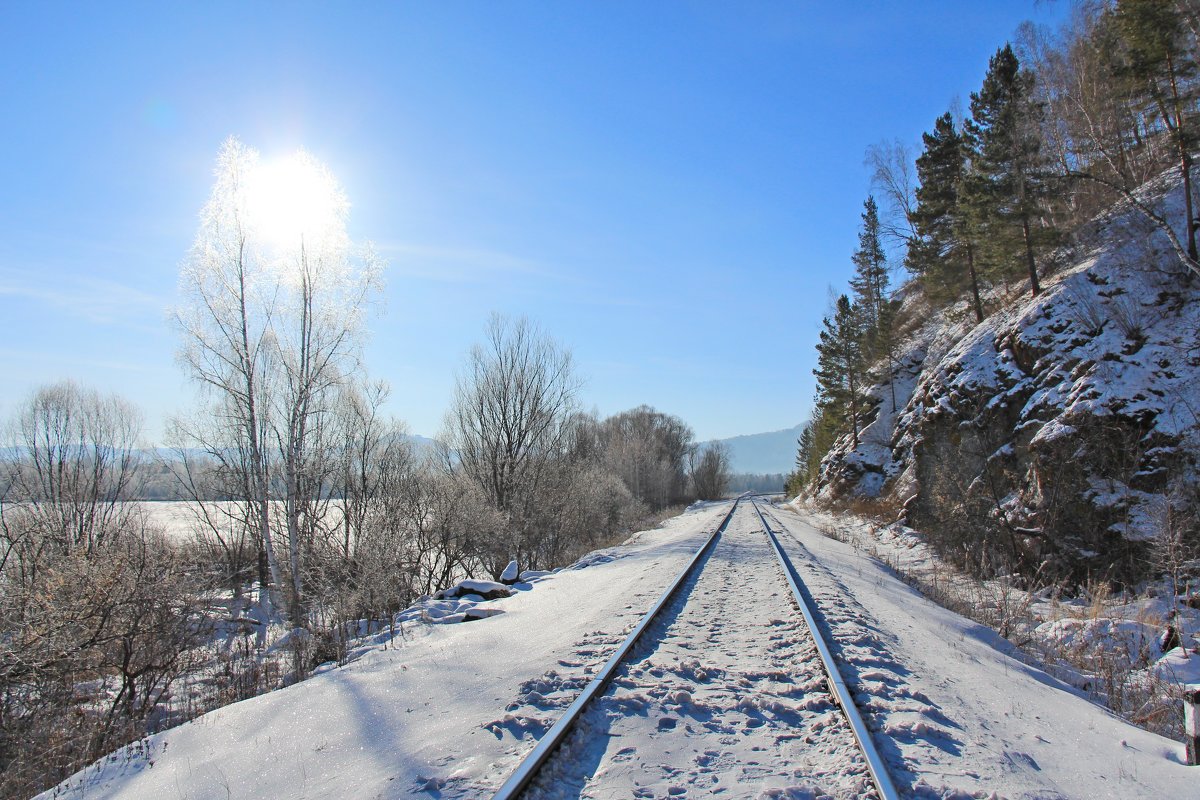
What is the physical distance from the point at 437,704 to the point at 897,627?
594 centimetres

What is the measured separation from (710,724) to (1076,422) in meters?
15.9

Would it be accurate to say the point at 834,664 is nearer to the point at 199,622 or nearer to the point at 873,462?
the point at 199,622

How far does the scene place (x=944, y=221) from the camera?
31.5 metres

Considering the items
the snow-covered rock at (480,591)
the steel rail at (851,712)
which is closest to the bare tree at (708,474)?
the snow-covered rock at (480,591)

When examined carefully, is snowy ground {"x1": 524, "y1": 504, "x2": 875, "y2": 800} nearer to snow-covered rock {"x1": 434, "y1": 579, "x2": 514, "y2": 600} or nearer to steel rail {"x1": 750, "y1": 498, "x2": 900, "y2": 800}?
steel rail {"x1": 750, "y1": 498, "x2": 900, "y2": 800}

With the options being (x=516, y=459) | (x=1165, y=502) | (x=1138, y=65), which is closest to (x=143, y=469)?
(x=516, y=459)

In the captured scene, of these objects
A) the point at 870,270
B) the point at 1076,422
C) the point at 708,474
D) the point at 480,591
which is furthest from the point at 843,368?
the point at 708,474

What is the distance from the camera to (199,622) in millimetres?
10383

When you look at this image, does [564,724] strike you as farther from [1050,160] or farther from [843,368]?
[843,368]

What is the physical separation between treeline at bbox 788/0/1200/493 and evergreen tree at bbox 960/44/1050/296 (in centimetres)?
5

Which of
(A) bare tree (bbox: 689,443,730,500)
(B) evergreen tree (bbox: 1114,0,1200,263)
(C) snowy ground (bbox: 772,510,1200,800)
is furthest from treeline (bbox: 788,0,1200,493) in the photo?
(A) bare tree (bbox: 689,443,730,500)

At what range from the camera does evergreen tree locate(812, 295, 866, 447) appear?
138 ft

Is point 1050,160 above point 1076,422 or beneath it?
above

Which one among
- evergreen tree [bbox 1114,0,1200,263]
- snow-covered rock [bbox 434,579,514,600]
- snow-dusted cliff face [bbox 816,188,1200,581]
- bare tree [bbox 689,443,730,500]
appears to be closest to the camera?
snow-covered rock [bbox 434,579,514,600]
